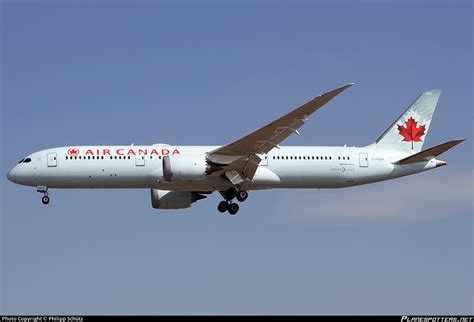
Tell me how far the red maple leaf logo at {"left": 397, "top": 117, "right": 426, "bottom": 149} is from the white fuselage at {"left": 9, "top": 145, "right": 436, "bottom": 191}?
217 centimetres

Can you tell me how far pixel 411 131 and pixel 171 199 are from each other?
47.3 feet

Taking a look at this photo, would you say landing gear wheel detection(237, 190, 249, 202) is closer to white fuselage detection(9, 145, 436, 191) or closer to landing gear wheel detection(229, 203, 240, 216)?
white fuselage detection(9, 145, 436, 191)

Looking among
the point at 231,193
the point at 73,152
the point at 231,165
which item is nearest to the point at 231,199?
the point at 231,193

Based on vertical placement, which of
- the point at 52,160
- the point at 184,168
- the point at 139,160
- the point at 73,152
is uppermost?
the point at 73,152

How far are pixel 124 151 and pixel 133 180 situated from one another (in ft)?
5.39

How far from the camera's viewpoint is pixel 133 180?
2217 inches

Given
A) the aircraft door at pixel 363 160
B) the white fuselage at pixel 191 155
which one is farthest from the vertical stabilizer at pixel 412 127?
the aircraft door at pixel 363 160

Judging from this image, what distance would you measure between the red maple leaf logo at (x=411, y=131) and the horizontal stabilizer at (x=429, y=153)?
8.74 ft

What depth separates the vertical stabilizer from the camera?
62469 millimetres

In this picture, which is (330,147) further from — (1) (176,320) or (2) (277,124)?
(1) (176,320)

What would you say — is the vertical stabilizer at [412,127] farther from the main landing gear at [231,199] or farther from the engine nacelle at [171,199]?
the engine nacelle at [171,199]

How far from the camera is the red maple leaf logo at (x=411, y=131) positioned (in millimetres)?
63000

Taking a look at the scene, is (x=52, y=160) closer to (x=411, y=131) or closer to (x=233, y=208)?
(x=233, y=208)

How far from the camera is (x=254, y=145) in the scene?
184 feet
